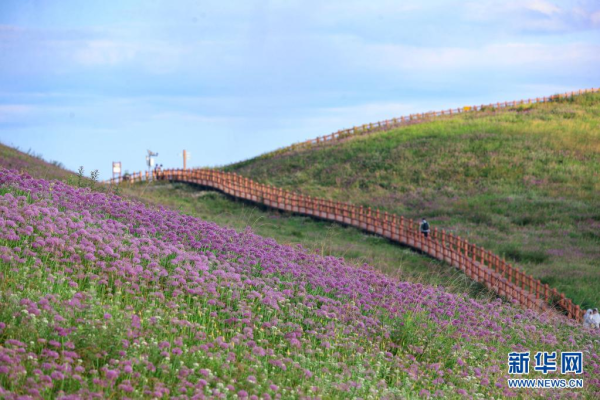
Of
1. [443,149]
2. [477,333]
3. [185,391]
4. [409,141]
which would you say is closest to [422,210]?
[443,149]

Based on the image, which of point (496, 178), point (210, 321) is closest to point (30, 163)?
point (210, 321)

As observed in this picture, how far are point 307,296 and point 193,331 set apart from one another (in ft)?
7.63

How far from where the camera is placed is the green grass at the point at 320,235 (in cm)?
2083

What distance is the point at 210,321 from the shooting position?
9305 millimetres

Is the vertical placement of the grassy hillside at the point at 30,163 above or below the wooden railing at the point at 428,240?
above

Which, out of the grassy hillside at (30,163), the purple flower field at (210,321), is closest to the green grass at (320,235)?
the grassy hillside at (30,163)

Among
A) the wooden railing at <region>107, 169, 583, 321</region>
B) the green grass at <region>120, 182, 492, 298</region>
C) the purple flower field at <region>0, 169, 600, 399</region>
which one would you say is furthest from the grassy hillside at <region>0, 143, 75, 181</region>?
the wooden railing at <region>107, 169, 583, 321</region>

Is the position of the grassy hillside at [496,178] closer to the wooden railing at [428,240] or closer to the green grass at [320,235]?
the wooden railing at [428,240]

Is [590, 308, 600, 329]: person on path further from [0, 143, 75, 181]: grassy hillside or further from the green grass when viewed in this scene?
[0, 143, 75, 181]: grassy hillside

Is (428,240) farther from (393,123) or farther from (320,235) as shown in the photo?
(393,123)

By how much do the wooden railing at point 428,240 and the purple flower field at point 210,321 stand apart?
7.64 m

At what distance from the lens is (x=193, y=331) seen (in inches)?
342

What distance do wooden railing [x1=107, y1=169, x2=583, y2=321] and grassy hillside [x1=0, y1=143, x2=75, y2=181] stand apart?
1220 cm

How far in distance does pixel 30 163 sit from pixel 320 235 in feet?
40.2
